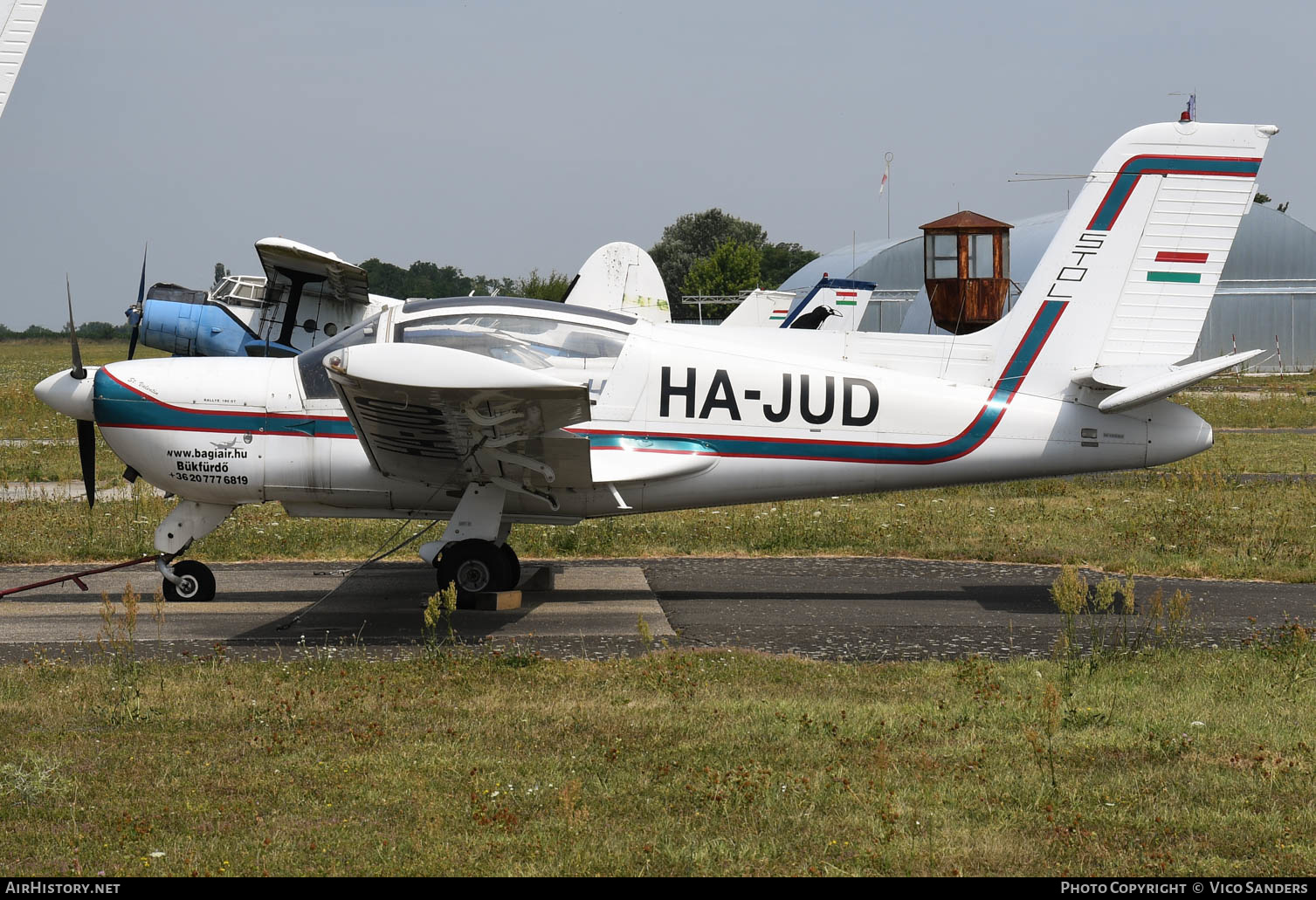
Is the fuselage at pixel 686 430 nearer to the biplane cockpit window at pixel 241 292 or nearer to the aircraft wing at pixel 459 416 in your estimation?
the aircraft wing at pixel 459 416

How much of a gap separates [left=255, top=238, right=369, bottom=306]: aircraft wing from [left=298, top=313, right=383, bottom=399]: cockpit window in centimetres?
856

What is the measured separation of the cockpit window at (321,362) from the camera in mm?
10242

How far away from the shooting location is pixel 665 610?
1023 centimetres

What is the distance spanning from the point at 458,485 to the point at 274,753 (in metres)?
4.48

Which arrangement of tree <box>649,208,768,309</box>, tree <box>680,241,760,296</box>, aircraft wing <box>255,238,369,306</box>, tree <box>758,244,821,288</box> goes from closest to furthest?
aircraft wing <box>255,238,369,306</box> → tree <box>680,241,760,296</box> → tree <box>649,208,768,309</box> → tree <box>758,244,821,288</box>

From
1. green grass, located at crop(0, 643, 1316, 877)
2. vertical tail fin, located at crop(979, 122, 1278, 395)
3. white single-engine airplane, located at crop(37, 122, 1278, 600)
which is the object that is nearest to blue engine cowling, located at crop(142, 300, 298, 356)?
white single-engine airplane, located at crop(37, 122, 1278, 600)

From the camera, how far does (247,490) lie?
10242mm

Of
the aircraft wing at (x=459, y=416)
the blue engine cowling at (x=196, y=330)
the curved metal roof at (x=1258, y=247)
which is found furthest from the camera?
the curved metal roof at (x=1258, y=247)

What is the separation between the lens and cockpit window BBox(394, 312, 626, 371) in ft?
33.3

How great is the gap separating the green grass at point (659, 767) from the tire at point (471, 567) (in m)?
2.12

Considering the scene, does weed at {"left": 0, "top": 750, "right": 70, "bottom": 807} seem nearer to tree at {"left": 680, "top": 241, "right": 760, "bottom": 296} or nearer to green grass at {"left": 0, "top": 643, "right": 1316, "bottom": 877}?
green grass at {"left": 0, "top": 643, "right": 1316, "bottom": 877}

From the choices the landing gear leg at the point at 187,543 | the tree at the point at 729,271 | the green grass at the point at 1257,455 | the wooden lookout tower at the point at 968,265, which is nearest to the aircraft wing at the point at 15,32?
the landing gear leg at the point at 187,543

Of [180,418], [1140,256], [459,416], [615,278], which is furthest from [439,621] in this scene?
[615,278]
